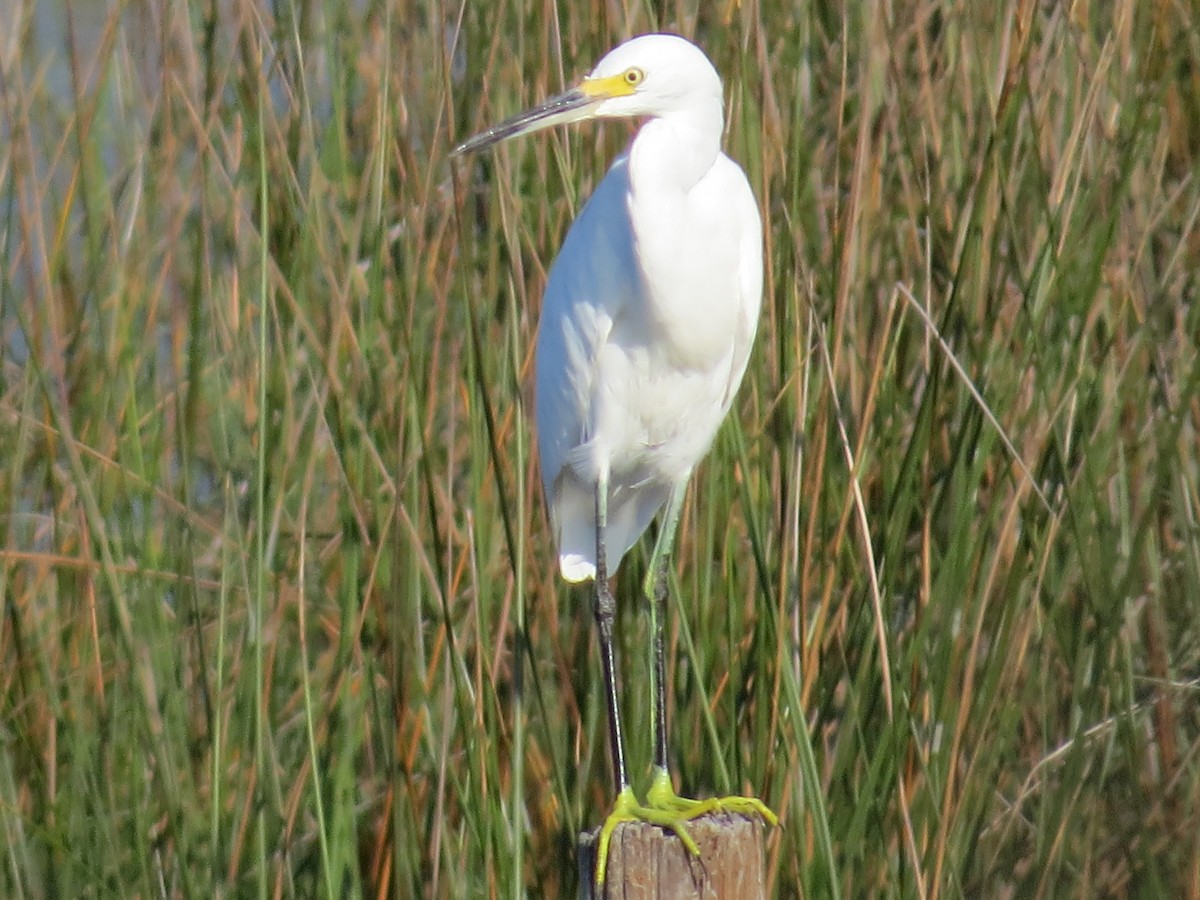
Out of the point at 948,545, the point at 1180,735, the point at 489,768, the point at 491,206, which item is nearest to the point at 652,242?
the point at 491,206

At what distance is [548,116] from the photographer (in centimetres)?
147

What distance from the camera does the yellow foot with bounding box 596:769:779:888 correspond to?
1341 millimetres

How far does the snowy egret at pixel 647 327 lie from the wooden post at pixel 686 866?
164mm

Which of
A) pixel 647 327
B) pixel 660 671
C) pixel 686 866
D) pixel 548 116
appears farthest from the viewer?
pixel 647 327

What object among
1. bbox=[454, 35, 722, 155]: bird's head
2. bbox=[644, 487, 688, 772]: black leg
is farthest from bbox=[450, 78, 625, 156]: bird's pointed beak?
bbox=[644, 487, 688, 772]: black leg

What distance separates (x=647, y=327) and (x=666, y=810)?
19.8 inches

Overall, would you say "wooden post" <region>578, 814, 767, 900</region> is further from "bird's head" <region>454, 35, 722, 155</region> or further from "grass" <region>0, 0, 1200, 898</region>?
"bird's head" <region>454, 35, 722, 155</region>

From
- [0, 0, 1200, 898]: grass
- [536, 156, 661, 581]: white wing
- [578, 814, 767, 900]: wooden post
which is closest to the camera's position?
[578, 814, 767, 900]: wooden post

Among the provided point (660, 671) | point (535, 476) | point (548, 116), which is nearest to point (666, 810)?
point (660, 671)

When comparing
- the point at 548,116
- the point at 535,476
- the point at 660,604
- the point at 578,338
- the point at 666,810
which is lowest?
the point at 666,810

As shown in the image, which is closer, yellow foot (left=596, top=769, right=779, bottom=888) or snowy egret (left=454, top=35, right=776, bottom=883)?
yellow foot (left=596, top=769, right=779, bottom=888)

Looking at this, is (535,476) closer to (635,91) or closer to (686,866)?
(635,91)

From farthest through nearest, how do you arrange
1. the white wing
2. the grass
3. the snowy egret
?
the white wing → the snowy egret → the grass

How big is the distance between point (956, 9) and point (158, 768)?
1.08 metres
